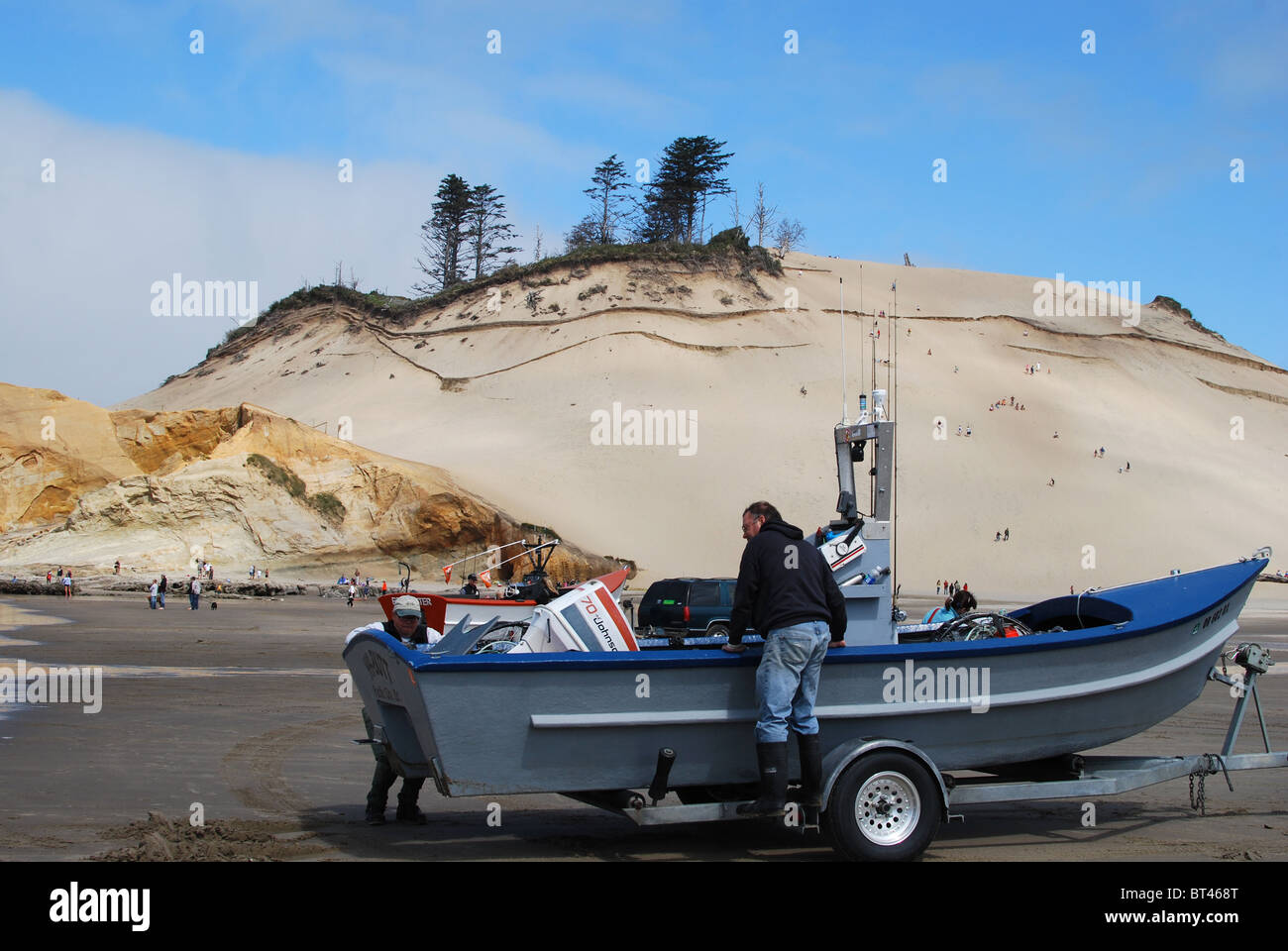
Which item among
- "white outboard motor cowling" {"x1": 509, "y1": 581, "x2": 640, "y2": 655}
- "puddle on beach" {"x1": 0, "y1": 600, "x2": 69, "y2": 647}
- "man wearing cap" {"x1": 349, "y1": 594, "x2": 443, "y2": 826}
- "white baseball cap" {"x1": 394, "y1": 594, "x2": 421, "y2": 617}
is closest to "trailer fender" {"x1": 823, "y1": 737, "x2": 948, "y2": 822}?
"white outboard motor cowling" {"x1": 509, "y1": 581, "x2": 640, "y2": 655}

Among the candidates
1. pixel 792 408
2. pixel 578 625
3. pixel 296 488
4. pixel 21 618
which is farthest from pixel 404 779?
pixel 792 408

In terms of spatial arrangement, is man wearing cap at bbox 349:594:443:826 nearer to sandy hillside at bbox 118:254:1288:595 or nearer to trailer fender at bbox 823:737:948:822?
trailer fender at bbox 823:737:948:822

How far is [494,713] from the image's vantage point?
6113mm

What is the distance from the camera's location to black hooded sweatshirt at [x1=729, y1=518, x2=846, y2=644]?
6402 mm

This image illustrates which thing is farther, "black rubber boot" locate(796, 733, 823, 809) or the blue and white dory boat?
"black rubber boot" locate(796, 733, 823, 809)

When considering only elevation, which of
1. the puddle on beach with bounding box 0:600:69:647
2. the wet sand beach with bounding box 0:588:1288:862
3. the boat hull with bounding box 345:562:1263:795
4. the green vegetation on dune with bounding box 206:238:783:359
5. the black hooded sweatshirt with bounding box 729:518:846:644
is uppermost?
the green vegetation on dune with bounding box 206:238:783:359

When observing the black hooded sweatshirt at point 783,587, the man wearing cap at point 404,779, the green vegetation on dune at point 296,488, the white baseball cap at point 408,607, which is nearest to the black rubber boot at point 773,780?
the black hooded sweatshirt at point 783,587

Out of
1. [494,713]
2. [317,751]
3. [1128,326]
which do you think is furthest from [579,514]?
[1128,326]

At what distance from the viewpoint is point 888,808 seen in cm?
654

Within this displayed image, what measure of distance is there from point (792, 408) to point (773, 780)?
62.8 meters

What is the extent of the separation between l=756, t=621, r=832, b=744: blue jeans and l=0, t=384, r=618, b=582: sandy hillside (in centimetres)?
3433

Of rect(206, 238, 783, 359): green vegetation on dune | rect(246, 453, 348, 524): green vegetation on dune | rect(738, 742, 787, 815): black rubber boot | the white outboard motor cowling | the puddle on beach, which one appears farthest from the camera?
rect(206, 238, 783, 359): green vegetation on dune
